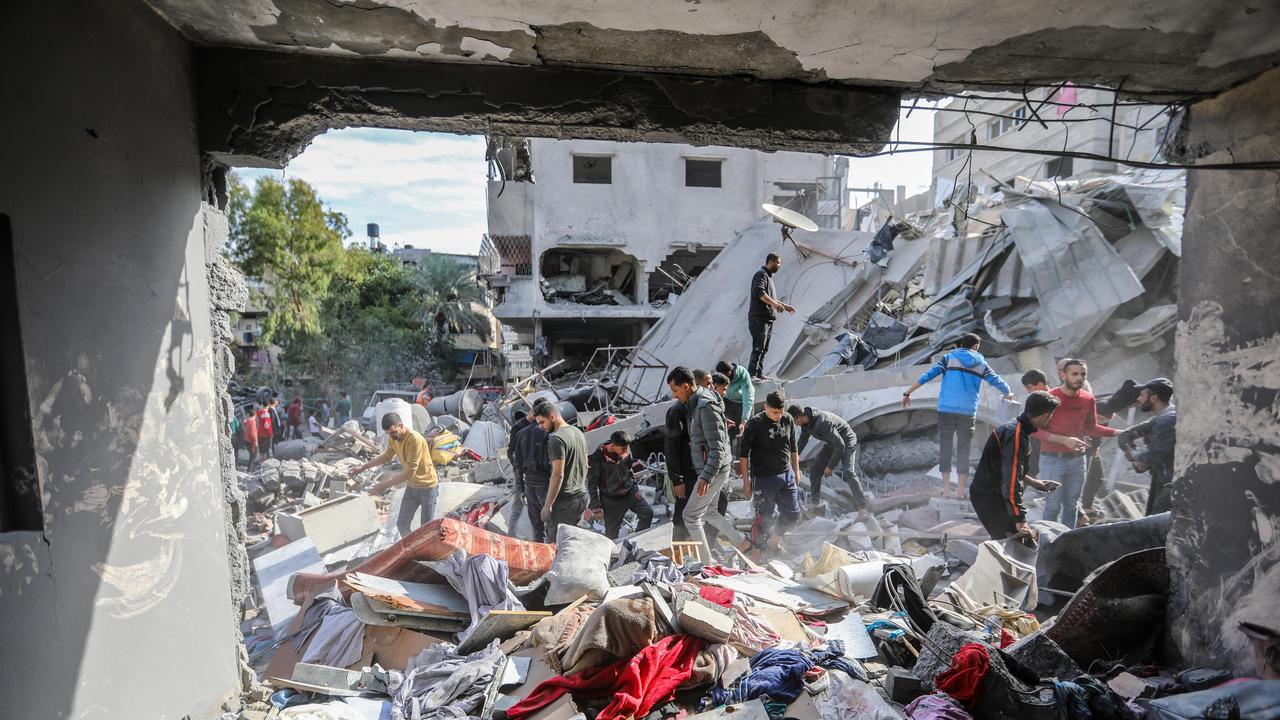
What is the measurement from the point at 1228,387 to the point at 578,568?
3531mm

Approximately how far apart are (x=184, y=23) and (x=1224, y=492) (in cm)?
470

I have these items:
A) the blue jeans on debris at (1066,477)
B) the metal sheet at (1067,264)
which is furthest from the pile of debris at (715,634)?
the metal sheet at (1067,264)

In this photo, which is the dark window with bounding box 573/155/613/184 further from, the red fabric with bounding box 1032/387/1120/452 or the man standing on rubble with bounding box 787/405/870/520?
the red fabric with bounding box 1032/387/1120/452

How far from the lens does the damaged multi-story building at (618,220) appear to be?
21.7 meters

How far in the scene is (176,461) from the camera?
2.41 metres

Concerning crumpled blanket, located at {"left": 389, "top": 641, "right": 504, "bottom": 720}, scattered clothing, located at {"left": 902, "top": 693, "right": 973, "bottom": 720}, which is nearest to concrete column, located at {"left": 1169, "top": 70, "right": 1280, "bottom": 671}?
scattered clothing, located at {"left": 902, "top": 693, "right": 973, "bottom": 720}

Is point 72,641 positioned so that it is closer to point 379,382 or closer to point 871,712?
point 871,712

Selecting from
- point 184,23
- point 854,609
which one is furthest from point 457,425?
point 184,23

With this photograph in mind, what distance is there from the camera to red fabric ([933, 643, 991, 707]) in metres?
2.77

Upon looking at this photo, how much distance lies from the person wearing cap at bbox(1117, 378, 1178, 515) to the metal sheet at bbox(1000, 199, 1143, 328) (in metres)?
3.10

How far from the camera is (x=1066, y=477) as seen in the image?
18.1 ft

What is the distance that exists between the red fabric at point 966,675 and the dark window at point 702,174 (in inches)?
889

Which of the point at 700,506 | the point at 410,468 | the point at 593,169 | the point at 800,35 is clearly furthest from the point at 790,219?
the point at 593,169

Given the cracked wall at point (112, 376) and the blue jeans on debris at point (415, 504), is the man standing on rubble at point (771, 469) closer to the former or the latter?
the blue jeans on debris at point (415, 504)
